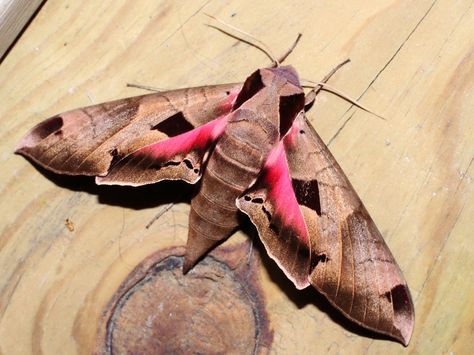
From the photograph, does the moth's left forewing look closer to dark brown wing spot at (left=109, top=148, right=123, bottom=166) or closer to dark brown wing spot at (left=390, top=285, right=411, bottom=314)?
dark brown wing spot at (left=390, top=285, right=411, bottom=314)

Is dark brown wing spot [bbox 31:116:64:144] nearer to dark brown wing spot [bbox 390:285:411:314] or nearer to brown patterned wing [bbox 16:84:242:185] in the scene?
brown patterned wing [bbox 16:84:242:185]

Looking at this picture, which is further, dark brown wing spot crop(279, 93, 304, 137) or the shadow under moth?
dark brown wing spot crop(279, 93, 304, 137)

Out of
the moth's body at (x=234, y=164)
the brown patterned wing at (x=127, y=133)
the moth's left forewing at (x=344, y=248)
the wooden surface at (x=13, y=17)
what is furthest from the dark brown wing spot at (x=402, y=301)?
the wooden surface at (x=13, y=17)

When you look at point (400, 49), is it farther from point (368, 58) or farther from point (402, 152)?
point (402, 152)

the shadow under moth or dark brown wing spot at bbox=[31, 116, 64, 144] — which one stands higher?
dark brown wing spot at bbox=[31, 116, 64, 144]

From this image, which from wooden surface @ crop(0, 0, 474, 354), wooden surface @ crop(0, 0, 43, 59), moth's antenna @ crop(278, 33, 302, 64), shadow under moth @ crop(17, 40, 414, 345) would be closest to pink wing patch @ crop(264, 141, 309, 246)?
shadow under moth @ crop(17, 40, 414, 345)

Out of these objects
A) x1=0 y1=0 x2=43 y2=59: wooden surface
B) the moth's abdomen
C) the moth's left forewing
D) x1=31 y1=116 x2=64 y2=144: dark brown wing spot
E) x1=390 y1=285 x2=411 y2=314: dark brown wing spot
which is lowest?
x1=390 y1=285 x2=411 y2=314: dark brown wing spot

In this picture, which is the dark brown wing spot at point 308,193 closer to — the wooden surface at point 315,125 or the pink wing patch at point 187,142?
the wooden surface at point 315,125

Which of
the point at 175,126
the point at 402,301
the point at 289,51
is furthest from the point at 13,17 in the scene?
the point at 402,301
